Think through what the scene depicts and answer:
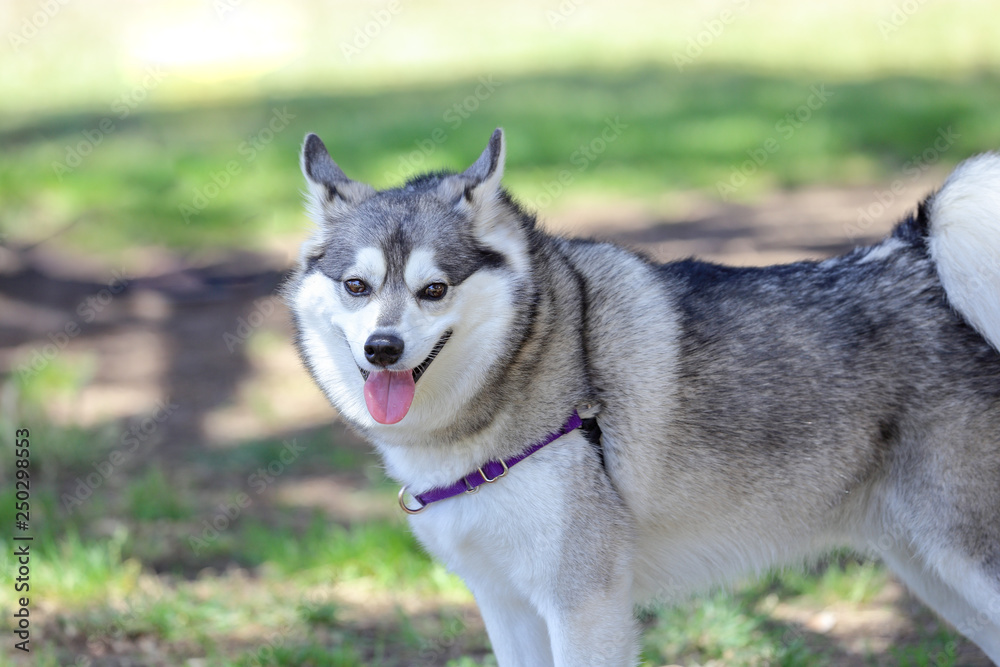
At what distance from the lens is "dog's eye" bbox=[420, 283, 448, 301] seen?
2793 mm

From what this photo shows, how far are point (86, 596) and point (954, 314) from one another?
3.53 meters

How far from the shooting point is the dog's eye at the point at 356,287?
9.29 ft

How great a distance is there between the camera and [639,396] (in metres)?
2.95

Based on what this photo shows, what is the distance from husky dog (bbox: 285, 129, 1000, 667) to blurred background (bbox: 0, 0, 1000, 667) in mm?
714

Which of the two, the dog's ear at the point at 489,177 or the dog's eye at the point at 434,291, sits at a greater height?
the dog's ear at the point at 489,177

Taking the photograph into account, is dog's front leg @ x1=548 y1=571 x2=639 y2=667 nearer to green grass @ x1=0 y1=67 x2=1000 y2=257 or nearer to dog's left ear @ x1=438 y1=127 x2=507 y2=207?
dog's left ear @ x1=438 y1=127 x2=507 y2=207

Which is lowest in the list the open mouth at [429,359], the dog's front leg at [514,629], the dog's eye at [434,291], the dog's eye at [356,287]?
the dog's front leg at [514,629]

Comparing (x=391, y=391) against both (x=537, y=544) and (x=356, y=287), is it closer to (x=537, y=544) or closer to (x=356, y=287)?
(x=356, y=287)

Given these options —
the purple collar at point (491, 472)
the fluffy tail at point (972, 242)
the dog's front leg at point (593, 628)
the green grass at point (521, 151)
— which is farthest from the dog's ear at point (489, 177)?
the green grass at point (521, 151)

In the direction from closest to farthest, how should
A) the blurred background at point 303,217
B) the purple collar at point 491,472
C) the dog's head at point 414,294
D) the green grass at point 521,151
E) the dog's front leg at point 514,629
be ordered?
the dog's head at point 414,294
the purple collar at point 491,472
the dog's front leg at point 514,629
the blurred background at point 303,217
the green grass at point 521,151

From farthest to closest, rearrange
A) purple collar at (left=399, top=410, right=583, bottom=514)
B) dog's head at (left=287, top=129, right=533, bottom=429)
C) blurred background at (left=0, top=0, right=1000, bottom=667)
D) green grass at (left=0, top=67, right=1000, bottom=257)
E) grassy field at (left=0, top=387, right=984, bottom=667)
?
green grass at (left=0, top=67, right=1000, bottom=257)
blurred background at (left=0, top=0, right=1000, bottom=667)
grassy field at (left=0, top=387, right=984, bottom=667)
purple collar at (left=399, top=410, right=583, bottom=514)
dog's head at (left=287, top=129, right=533, bottom=429)

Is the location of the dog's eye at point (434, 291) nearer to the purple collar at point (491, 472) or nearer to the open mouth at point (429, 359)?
the open mouth at point (429, 359)

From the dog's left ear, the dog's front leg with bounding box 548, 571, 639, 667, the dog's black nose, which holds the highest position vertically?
the dog's left ear

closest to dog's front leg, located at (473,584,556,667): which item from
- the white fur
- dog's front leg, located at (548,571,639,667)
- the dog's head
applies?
the white fur
